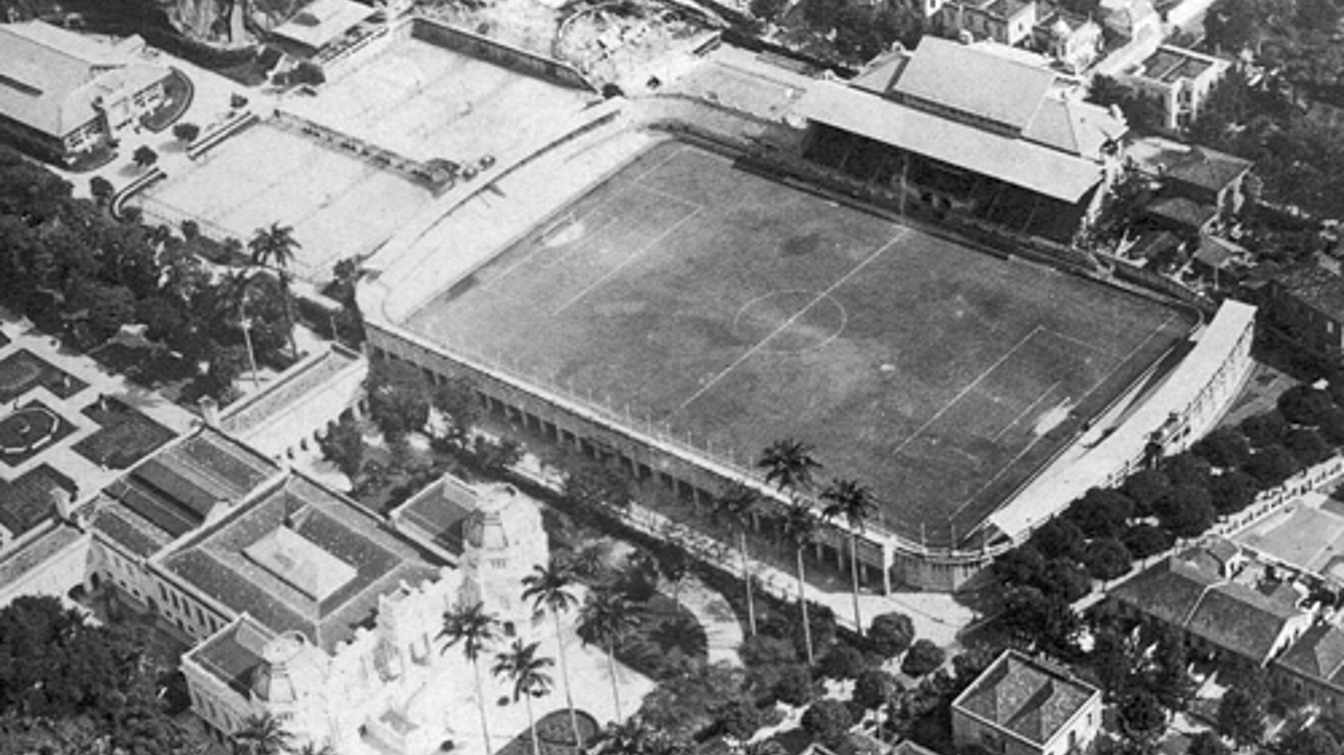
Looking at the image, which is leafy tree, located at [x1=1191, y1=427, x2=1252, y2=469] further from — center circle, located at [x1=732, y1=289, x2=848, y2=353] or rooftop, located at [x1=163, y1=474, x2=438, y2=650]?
rooftop, located at [x1=163, y1=474, x2=438, y2=650]

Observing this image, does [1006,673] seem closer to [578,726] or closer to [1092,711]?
[1092,711]

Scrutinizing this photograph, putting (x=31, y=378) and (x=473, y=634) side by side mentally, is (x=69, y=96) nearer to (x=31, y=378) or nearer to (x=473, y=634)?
(x=31, y=378)

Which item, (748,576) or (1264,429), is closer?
(748,576)

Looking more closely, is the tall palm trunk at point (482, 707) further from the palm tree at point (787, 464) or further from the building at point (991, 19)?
the building at point (991, 19)

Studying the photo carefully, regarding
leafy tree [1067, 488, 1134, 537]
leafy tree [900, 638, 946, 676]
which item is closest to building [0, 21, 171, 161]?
leafy tree [900, 638, 946, 676]

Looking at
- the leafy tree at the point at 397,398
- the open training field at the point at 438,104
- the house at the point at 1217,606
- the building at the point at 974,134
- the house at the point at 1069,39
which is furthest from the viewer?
the open training field at the point at 438,104

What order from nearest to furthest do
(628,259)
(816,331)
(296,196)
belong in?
1. (816,331)
2. (628,259)
3. (296,196)

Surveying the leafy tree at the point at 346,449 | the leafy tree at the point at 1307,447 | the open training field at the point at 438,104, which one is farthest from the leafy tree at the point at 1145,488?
the open training field at the point at 438,104

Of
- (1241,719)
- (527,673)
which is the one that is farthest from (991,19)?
(527,673)
